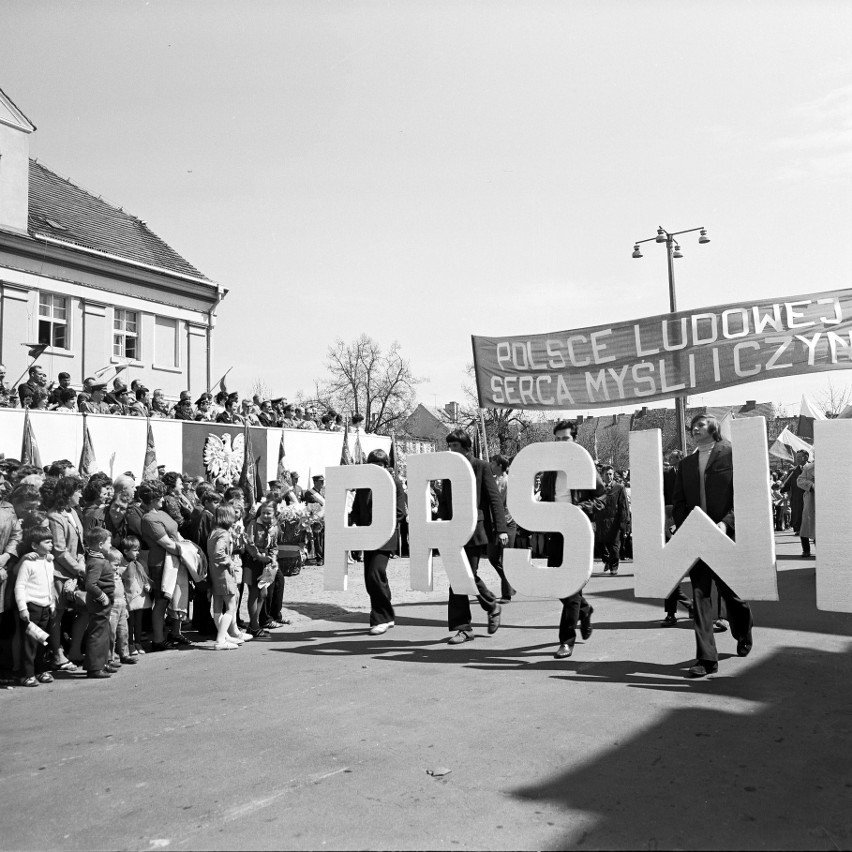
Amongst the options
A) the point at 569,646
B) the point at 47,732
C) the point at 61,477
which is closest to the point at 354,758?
the point at 47,732

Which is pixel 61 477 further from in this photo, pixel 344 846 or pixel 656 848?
pixel 656 848

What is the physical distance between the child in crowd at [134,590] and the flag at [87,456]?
6.20 metres

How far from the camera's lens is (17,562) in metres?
6.82

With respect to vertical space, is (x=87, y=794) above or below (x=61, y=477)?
below

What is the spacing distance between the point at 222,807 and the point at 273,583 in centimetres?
538

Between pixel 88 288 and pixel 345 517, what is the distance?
1934 cm

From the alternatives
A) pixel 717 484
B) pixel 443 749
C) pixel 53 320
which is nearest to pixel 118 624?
pixel 443 749

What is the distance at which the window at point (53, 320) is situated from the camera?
915 inches

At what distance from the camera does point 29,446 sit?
12719 mm

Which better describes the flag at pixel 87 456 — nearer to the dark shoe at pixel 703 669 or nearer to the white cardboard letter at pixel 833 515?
the dark shoe at pixel 703 669

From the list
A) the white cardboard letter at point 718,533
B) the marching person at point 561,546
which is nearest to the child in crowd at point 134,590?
the marching person at point 561,546

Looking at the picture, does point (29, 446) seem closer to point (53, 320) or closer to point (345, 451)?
point (345, 451)

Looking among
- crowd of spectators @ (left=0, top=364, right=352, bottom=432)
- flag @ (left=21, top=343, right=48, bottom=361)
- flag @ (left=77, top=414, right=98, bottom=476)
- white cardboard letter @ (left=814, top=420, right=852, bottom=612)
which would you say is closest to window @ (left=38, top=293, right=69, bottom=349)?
flag @ (left=21, top=343, right=48, bottom=361)

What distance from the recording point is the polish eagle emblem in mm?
15859
